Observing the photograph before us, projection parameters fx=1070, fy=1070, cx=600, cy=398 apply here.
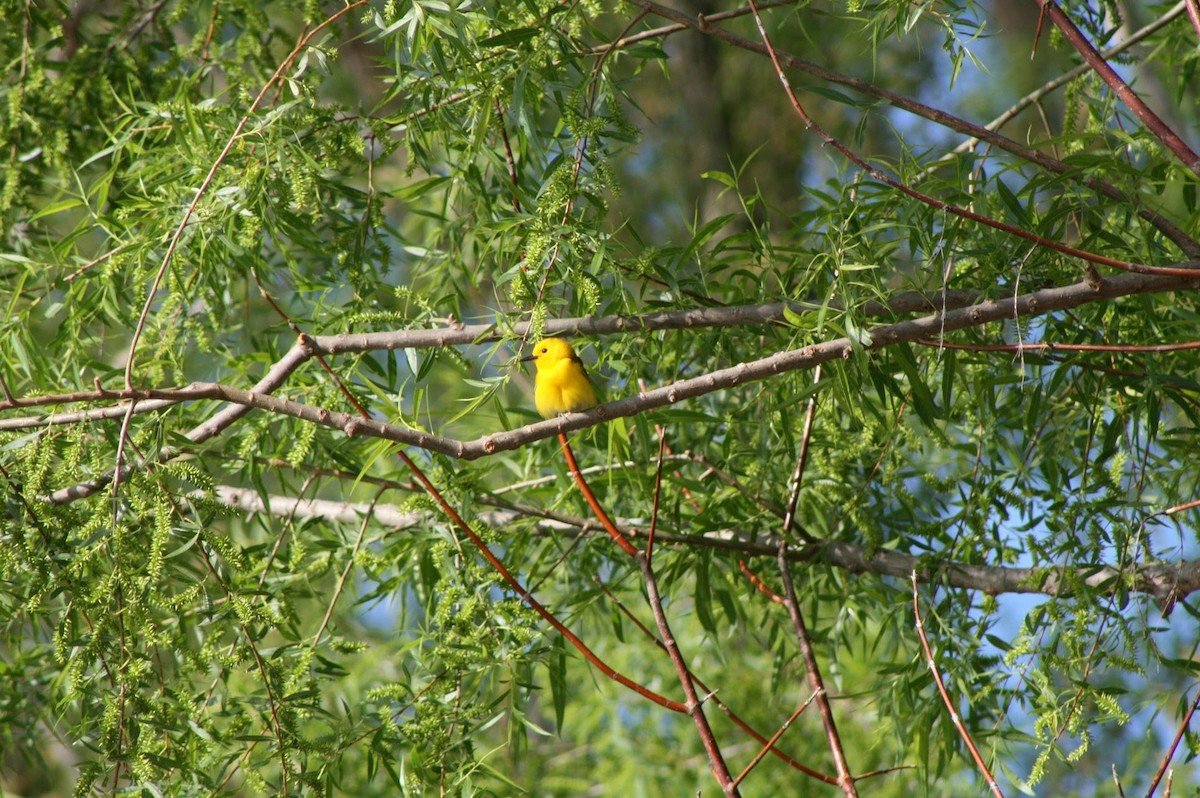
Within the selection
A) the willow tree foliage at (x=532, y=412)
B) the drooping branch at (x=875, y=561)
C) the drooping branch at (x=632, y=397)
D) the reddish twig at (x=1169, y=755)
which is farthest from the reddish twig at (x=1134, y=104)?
the reddish twig at (x=1169, y=755)

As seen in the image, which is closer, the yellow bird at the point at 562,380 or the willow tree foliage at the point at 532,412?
the willow tree foliage at the point at 532,412

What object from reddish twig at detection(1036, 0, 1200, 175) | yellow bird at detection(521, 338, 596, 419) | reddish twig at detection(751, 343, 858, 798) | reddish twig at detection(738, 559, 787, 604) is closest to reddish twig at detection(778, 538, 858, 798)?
reddish twig at detection(751, 343, 858, 798)

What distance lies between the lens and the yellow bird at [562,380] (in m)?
2.42

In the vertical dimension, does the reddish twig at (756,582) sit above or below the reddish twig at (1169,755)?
above

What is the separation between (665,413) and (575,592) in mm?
756

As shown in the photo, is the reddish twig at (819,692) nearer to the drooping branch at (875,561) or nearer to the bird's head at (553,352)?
the drooping branch at (875,561)

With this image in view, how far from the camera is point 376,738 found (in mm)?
2180

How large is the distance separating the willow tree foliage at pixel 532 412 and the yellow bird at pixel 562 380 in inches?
1.9

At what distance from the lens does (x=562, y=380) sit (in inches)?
95.7

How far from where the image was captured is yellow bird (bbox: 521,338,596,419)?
2.42 m

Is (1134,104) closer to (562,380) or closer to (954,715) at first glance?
(954,715)

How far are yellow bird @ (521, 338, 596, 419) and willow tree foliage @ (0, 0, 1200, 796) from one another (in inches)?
1.9

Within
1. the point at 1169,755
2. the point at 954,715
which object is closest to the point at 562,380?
the point at 954,715

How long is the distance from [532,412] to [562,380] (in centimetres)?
42
